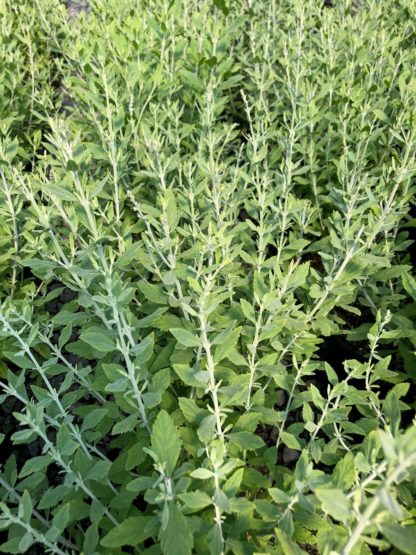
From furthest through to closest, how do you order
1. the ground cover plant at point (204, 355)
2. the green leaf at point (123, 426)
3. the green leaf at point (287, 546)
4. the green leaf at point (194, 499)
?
the green leaf at point (123, 426), the ground cover plant at point (204, 355), the green leaf at point (194, 499), the green leaf at point (287, 546)

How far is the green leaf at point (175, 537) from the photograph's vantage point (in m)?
1.20

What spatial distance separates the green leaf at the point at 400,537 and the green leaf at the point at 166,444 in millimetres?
588

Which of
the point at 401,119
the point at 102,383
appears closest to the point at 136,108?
the point at 401,119

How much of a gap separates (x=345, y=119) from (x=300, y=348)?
1.53 metres

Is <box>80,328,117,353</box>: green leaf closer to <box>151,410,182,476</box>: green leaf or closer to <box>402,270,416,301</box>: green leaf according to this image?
<box>151,410,182,476</box>: green leaf

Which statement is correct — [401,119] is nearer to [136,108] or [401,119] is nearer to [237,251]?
[237,251]

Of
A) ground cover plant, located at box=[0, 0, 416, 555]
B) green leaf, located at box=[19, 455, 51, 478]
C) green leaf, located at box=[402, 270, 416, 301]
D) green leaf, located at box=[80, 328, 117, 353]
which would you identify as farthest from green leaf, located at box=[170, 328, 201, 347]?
green leaf, located at box=[402, 270, 416, 301]

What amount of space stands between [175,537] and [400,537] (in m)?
0.60

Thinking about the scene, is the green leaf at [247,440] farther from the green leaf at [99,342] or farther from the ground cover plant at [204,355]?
the green leaf at [99,342]

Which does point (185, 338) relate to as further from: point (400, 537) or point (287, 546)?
point (400, 537)

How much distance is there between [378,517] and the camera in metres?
0.91

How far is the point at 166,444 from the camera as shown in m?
1.29

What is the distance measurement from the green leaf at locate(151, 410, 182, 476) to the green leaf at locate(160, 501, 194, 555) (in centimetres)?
12

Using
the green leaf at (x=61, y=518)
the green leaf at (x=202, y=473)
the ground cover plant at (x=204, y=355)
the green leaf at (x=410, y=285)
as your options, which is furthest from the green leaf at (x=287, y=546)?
the green leaf at (x=410, y=285)
